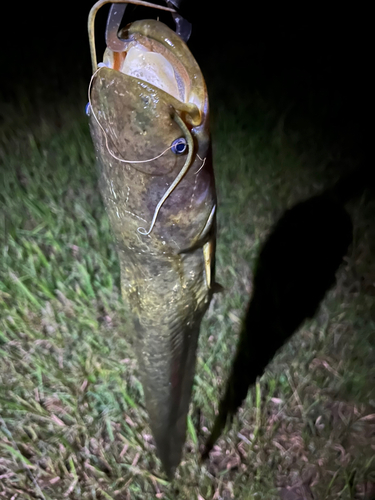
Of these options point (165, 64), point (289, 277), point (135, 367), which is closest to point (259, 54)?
point (289, 277)

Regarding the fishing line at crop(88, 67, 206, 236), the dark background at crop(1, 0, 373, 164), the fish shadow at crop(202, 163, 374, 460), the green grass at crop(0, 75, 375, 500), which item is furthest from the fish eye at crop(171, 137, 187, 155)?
the dark background at crop(1, 0, 373, 164)

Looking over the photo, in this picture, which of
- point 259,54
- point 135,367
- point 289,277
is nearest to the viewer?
point 135,367

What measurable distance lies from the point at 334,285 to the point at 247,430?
81cm

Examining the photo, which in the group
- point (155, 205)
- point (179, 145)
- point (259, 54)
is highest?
point (179, 145)

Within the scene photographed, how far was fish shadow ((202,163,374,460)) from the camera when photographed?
1.60m

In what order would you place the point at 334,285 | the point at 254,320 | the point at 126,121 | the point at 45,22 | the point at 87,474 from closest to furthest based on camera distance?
1. the point at 126,121
2. the point at 87,474
3. the point at 254,320
4. the point at 334,285
5. the point at 45,22

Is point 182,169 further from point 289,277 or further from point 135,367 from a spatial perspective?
point 289,277

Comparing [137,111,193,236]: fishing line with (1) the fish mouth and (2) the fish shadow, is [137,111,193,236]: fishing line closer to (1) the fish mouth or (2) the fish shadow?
(1) the fish mouth

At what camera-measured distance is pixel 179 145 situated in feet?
1.73

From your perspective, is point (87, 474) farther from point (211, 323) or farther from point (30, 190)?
point (30, 190)

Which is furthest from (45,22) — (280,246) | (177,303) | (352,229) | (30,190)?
(177,303)

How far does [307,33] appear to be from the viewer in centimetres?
272

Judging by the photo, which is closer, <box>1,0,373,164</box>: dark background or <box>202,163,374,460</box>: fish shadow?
<box>202,163,374,460</box>: fish shadow

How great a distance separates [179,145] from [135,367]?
1.28 meters
